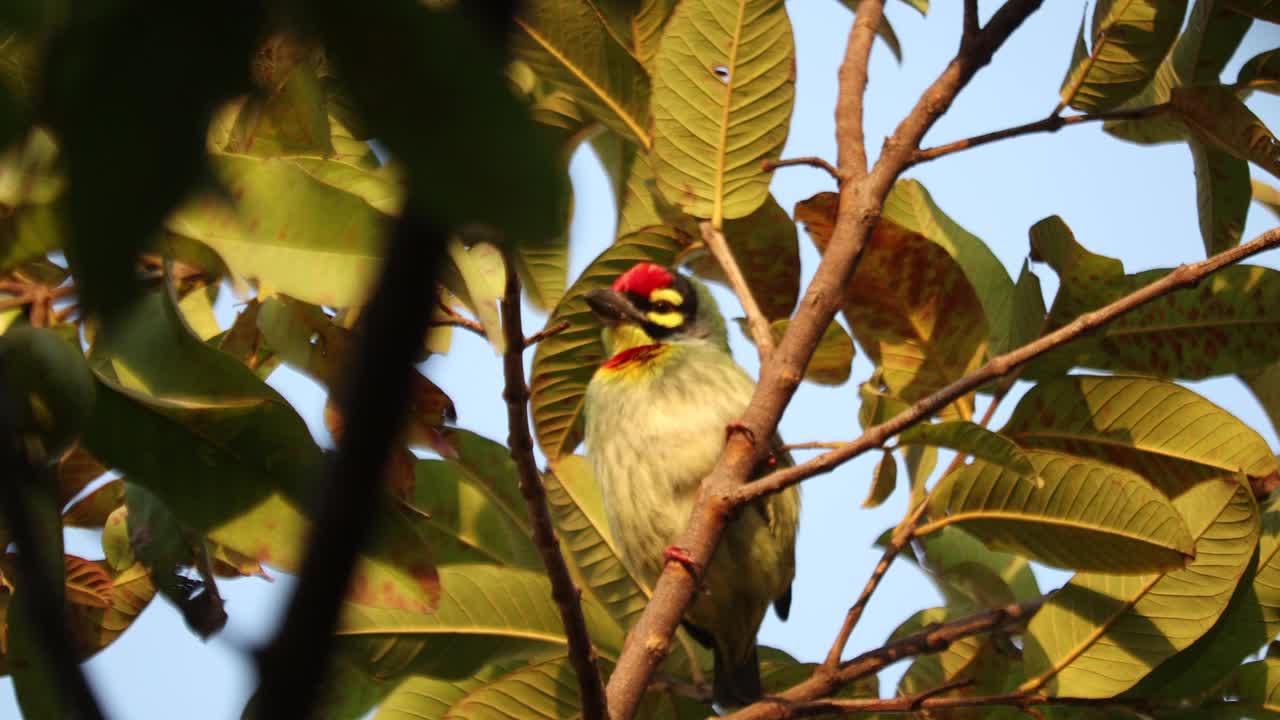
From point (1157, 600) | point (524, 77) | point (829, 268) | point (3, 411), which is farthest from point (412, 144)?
point (524, 77)

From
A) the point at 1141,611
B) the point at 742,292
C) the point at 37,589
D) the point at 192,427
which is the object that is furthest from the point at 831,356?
the point at 37,589

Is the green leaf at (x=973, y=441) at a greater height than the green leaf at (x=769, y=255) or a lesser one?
lesser

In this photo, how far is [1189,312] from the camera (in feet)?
8.75

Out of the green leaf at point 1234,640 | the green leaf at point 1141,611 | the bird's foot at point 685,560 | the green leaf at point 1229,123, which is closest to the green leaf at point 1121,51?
the green leaf at point 1229,123

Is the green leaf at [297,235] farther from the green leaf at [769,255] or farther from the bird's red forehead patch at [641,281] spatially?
the bird's red forehead patch at [641,281]

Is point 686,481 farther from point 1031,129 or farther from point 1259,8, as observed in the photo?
point 1259,8

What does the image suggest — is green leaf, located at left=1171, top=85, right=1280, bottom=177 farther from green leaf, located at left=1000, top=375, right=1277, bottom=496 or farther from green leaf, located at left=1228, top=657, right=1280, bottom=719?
green leaf, located at left=1228, top=657, right=1280, bottom=719

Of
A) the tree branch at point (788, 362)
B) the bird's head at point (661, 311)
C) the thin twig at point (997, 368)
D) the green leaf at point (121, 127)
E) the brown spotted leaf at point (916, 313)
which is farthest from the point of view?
the bird's head at point (661, 311)

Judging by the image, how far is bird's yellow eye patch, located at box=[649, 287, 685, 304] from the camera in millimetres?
3984

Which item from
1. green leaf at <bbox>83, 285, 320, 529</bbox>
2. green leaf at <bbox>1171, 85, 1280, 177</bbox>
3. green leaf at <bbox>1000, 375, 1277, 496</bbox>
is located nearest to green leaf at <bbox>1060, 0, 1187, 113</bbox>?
green leaf at <bbox>1171, 85, 1280, 177</bbox>

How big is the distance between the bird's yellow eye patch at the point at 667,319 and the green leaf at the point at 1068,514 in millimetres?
1600

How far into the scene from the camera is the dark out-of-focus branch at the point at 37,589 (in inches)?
24.9

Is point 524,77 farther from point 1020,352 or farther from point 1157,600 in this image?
point 1157,600

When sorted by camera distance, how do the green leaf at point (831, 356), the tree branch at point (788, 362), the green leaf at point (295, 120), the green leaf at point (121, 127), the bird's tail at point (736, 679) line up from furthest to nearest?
the bird's tail at point (736, 679)
the green leaf at point (831, 356)
the green leaf at point (295, 120)
the tree branch at point (788, 362)
the green leaf at point (121, 127)
